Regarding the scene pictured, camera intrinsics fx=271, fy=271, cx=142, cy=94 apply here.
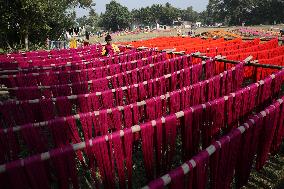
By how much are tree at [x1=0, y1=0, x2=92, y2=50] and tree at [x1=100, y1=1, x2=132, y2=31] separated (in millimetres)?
93237

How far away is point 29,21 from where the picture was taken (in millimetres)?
25125

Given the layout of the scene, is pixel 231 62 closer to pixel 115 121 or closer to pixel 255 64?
pixel 255 64

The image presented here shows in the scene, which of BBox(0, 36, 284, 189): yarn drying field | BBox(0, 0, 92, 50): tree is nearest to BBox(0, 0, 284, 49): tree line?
BBox(0, 0, 92, 50): tree

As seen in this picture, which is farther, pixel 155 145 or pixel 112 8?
pixel 112 8

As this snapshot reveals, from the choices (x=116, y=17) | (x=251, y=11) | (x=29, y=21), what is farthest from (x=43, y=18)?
(x=116, y=17)

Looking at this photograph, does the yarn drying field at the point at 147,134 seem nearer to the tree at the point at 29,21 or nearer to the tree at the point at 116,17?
the tree at the point at 29,21

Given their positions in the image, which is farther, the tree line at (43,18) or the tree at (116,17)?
the tree at (116,17)

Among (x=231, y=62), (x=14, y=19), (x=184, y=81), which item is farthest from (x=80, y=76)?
(x=14, y=19)

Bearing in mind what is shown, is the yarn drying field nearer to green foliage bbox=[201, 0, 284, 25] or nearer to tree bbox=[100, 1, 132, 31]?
green foliage bbox=[201, 0, 284, 25]

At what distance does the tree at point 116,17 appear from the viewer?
4722 inches

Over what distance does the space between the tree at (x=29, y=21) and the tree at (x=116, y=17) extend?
93237 millimetres

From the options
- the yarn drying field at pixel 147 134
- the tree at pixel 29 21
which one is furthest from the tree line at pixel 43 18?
the yarn drying field at pixel 147 134

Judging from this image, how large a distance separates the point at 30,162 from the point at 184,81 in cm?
510

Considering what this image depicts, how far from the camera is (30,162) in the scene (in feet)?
9.48
